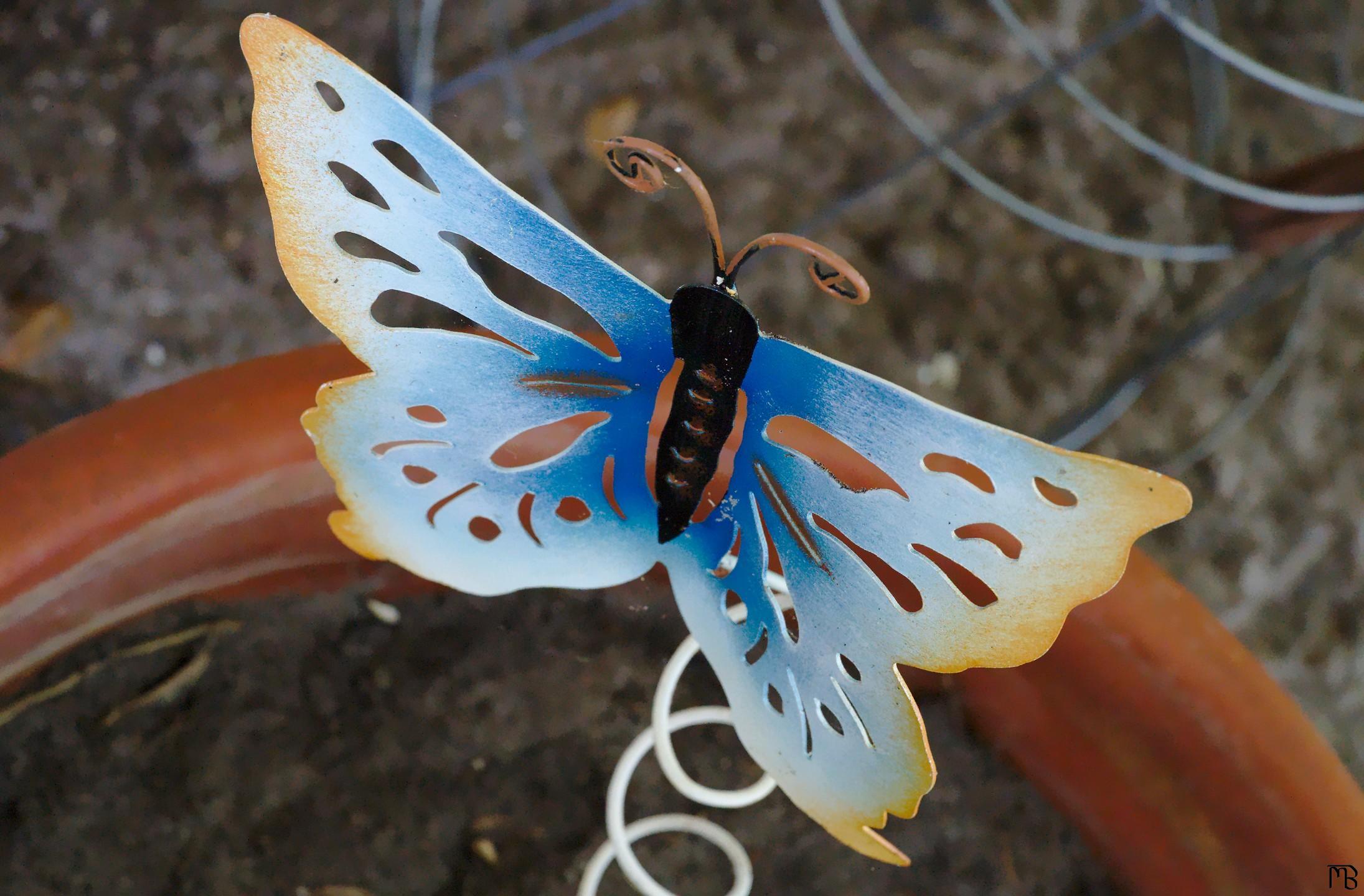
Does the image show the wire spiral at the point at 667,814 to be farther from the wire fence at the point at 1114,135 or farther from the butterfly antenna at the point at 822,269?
the wire fence at the point at 1114,135

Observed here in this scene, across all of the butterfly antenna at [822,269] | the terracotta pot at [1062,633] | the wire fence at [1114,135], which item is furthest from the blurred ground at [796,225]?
the butterfly antenna at [822,269]

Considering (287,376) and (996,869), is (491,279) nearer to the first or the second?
(287,376)

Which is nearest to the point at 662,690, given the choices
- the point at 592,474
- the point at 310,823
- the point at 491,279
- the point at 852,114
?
the point at 592,474

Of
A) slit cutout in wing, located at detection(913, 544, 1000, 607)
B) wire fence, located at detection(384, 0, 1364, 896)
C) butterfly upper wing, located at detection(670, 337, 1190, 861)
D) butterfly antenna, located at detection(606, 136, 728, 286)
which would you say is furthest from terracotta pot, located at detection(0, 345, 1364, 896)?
wire fence, located at detection(384, 0, 1364, 896)

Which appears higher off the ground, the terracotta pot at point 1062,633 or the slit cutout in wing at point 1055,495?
the slit cutout in wing at point 1055,495

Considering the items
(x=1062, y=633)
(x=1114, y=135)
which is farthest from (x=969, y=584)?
(x=1114, y=135)

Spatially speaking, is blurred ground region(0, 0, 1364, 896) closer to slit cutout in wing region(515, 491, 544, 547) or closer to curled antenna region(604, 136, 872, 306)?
slit cutout in wing region(515, 491, 544, 547)
